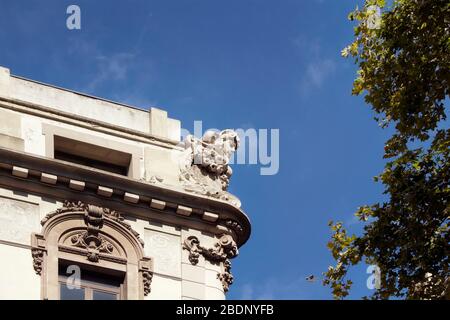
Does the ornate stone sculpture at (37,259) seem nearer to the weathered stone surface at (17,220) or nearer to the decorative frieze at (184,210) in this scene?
the weathered stone surface at (17,220)

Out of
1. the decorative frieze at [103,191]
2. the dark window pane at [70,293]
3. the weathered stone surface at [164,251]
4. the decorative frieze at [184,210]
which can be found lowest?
the dark window pane at [70,293]

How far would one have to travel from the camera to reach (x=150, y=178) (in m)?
48.1

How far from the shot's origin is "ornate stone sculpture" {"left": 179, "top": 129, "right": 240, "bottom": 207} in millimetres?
48656

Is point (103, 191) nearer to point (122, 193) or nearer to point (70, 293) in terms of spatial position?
point (122, 193)

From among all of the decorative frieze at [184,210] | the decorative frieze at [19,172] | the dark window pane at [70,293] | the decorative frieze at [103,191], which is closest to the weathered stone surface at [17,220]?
the decorative frieze at [19,172]

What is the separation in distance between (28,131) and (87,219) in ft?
9.23

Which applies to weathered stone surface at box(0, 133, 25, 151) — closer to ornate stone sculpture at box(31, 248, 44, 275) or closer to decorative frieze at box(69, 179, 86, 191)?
decorative frieze at box(69, 179, 86, 191)

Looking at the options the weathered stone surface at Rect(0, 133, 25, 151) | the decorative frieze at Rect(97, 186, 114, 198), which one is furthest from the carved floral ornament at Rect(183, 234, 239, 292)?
the weathered stone surface at Rect(0, 133, 25, 151)

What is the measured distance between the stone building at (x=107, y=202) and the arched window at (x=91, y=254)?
2cm

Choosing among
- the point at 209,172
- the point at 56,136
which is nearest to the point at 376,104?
the point at 209,172

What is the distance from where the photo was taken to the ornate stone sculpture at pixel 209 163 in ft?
160

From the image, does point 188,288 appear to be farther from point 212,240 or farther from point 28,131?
point 28,131
